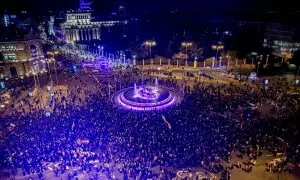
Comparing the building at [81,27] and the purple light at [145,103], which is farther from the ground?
the building at [81,27]

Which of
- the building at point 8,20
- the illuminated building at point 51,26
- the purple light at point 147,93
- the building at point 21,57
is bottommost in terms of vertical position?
the purple light at point 147,93

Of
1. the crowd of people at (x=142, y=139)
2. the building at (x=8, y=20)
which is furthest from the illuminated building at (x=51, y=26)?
the crowd of people at (x=142, y=139)

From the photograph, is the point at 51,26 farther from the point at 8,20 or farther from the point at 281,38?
the point at 281,38

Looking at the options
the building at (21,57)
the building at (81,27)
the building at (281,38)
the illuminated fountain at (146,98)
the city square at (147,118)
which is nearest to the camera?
the city square at (147,118)

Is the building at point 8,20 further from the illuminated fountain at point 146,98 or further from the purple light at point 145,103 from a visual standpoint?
the purple light at point 145,103

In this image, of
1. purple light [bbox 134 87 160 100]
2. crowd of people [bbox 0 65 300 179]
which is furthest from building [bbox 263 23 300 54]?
purple light [bbox 134 87 160 100]

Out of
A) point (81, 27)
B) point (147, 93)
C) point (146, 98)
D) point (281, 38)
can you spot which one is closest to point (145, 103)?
point (146, 98)

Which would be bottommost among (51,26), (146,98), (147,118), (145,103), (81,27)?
(145,103)
